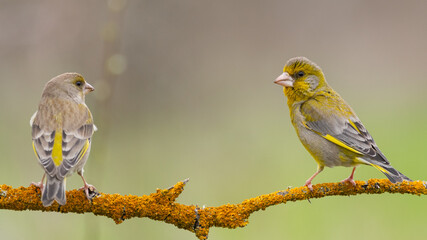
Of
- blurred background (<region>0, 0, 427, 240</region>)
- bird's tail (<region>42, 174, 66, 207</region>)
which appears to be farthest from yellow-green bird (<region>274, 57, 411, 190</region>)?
bird's tail (<region>42, 174, 66, 207</region>)

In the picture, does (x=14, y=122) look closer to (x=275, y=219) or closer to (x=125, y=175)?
(x=125, y=175)

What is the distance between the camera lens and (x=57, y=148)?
166 inches

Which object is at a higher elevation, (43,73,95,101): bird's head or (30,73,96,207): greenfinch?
(43,73,95,101): bird's head

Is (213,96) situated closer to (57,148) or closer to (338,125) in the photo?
(338,125)

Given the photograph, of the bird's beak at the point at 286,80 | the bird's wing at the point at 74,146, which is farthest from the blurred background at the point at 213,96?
the bird's beak at the point at 286,80

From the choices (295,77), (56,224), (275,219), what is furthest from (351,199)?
(56,224)

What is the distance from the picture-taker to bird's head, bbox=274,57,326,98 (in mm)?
5125

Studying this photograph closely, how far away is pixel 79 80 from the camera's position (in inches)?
200

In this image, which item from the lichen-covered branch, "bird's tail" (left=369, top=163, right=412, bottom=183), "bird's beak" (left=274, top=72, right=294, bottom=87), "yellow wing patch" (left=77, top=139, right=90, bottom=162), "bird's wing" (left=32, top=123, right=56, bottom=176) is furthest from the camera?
"bird's beak" (left=274, top=72, right=294, bottom=87)

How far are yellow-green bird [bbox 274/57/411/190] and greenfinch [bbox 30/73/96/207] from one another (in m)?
1.35

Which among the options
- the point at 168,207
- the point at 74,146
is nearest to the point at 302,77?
the point at 74,146

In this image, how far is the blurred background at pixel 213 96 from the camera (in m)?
6.02

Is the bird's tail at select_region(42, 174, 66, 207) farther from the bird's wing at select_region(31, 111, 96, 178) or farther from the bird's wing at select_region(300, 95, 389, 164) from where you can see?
the bird's wing at select_region(300, 95, 389, 164)

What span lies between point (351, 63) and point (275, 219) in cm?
428
